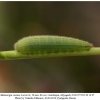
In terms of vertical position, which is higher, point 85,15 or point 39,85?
point 85,15

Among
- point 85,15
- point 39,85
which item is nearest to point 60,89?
point 39,85

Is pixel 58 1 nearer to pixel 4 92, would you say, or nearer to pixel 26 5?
pixel 26 5

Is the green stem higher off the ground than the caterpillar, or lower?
lower

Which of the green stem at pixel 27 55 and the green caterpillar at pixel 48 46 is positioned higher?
the green caterpillar at pixel 48 46
